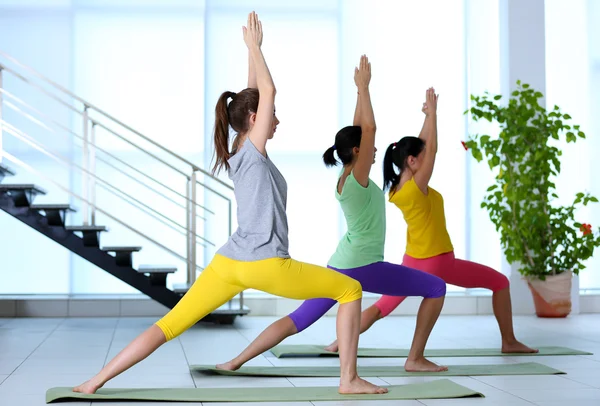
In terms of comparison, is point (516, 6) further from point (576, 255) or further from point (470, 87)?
point (576, 255)

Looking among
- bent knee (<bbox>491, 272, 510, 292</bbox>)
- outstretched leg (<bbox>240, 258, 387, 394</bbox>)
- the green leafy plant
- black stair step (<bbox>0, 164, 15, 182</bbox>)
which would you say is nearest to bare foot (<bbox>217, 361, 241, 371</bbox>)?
outstretched leg (<bbox>240, 258, 387, 394</bbox>)

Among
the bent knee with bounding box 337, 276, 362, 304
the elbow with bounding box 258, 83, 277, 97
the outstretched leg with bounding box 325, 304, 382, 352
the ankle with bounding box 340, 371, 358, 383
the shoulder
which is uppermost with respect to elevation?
the elbow with bounding box 258, 83, 277, 97

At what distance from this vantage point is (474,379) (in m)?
3.60

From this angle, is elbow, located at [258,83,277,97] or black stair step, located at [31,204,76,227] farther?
black stair step, located at [31,204,76,227]

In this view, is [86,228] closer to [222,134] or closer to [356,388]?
[222,134]

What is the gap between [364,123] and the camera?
3553mm

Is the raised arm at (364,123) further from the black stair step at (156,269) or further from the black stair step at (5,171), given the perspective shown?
the black stair step at (5,171)

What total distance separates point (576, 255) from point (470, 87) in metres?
1.87

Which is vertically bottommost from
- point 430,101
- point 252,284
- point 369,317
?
point 369,317

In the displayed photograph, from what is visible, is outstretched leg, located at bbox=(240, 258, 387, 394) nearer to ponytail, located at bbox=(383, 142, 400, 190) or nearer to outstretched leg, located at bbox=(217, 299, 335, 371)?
outstretched leg, located at bbox=(217, 299, 335, 371)

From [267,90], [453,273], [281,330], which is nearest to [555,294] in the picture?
[453,273]

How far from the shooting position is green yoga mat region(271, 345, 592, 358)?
4398 mm

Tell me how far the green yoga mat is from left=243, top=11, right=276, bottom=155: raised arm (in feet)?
5.41

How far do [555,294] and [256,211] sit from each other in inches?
161
